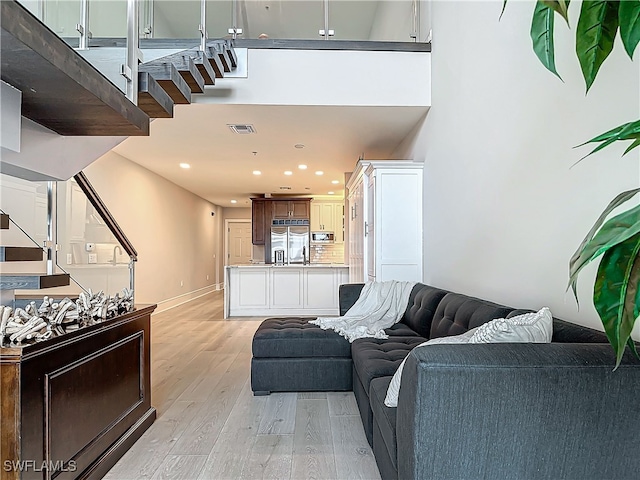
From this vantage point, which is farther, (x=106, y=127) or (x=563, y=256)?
(x=106, y=127)

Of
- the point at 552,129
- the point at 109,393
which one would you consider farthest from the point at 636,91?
the point at 109,393

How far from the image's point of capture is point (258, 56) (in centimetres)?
415

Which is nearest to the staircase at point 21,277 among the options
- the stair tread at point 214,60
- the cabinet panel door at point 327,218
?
the stair tread at point 214,60

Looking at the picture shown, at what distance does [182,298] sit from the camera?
9195 mm

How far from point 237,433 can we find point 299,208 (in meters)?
8.04

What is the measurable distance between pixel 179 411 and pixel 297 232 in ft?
24.8

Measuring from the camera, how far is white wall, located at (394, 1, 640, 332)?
5.91ft

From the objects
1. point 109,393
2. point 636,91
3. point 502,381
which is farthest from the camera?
point 109,393

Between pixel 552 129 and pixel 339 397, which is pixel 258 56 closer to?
pixel 552 129

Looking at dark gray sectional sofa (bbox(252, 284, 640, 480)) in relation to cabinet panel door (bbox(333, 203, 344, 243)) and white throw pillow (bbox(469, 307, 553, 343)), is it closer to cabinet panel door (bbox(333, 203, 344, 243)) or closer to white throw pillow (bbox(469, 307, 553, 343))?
white throw pillow (bbox(469, 307, 553, 343))

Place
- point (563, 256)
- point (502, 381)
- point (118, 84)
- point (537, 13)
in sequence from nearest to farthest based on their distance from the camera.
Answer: point (537, 13), point (502, 381), point (563, 256), point (118, 84)

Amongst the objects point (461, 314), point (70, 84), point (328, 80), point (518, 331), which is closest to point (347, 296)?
point (461, 314)

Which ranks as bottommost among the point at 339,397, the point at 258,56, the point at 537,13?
the point at 339,397

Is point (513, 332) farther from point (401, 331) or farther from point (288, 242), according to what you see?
point (288, 242)
